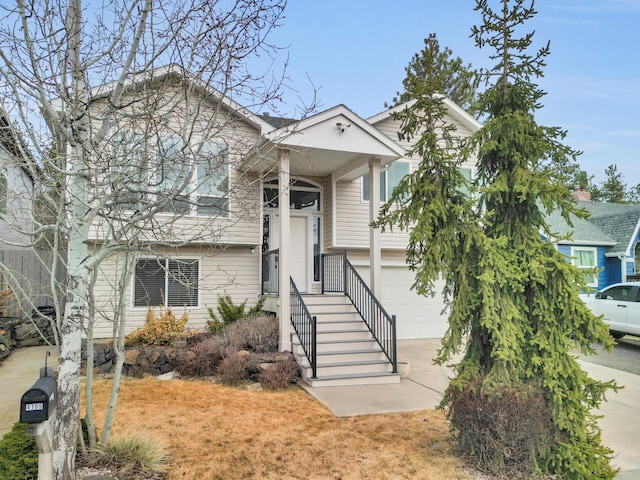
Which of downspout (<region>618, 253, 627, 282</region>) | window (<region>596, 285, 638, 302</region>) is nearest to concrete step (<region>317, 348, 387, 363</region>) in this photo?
window (<region>596, 285, 638, 302</region>)

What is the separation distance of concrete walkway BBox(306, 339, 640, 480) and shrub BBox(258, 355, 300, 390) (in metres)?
0.41

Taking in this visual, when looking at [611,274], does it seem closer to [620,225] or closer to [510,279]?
[620,225]

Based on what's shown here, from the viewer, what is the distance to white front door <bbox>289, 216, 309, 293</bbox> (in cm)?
1103

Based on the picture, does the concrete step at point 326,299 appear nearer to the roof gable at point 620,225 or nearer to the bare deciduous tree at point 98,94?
the bare deciduous tree at point 98,94

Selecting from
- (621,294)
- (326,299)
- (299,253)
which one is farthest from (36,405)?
(621,294)

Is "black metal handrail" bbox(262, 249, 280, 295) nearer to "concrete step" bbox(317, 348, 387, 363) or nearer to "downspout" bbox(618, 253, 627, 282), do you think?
"concrete step" bbox(317, 348, 387, 363)

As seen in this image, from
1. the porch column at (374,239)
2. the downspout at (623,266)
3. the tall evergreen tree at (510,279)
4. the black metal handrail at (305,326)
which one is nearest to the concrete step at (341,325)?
the black metal handrail at (305,326)

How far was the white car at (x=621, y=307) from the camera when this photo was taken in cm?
1095

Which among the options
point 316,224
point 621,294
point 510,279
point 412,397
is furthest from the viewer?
point 621,294

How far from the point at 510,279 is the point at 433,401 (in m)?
3.15

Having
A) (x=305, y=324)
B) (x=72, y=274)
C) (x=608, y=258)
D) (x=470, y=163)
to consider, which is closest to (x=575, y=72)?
(x=470, y=163)

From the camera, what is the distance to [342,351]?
26.0ft

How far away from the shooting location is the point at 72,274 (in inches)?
134

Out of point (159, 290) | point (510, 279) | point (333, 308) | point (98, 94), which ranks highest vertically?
point (98, 94)
